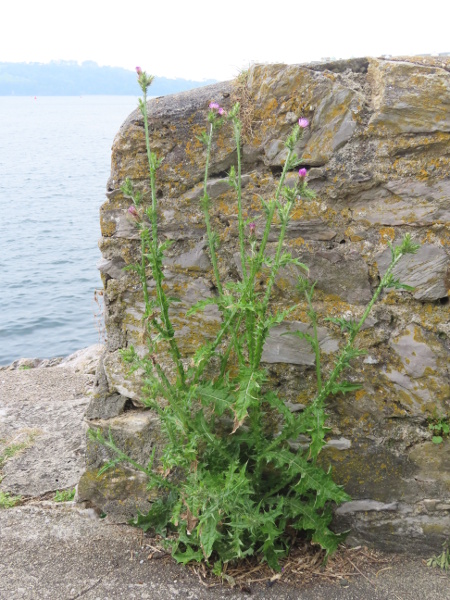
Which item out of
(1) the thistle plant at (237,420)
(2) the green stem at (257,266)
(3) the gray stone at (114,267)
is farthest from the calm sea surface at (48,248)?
(2) the green stem at (257,266)

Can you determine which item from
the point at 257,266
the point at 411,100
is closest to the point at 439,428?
the point at 257,266

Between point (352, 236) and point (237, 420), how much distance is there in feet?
3.80

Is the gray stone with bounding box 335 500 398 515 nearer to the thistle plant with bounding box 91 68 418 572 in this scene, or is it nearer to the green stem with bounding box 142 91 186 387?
the thistle plant with bounding box 91 68 418 572

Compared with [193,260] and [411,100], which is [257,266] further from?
[411,100]

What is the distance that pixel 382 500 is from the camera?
344cm

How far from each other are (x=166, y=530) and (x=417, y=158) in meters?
2.40

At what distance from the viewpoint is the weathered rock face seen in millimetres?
3242

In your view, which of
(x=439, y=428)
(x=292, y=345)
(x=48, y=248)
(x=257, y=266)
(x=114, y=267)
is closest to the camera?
(x=257, y=266)

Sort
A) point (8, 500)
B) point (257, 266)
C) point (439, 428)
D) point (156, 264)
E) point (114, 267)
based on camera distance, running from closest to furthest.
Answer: point (257, 266), point (156, 264), point (439, 428), point (114, 267), point (8, 500)

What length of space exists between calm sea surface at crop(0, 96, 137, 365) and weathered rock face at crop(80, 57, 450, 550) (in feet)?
29.3

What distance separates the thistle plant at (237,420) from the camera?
2.96 m

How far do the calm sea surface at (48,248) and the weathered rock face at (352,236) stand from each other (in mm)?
8934

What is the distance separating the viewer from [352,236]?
3.34m

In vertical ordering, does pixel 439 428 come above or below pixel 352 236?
below
